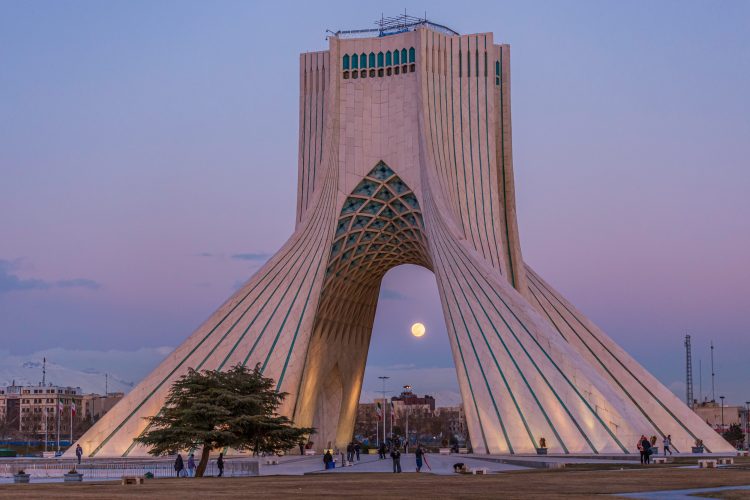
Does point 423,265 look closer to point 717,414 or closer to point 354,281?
point 354,281

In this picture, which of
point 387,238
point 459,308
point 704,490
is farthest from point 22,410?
point 704,490

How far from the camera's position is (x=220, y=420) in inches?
1006

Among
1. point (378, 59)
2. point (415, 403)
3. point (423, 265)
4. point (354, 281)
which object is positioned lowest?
point (415, 403)

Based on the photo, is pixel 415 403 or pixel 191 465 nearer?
pixel 191 465

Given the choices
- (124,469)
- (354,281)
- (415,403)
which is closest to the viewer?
(124,469)

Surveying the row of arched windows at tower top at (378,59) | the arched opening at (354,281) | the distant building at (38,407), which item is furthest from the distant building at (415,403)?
the row of arched windows at tower top at (378,59)

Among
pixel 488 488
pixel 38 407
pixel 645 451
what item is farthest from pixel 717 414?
pixel 488 488

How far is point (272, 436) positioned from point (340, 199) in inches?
757

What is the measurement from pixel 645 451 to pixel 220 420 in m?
10.4

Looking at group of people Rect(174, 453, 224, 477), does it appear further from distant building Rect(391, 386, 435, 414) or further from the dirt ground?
distant building Rect(391, 386, 435, 414)

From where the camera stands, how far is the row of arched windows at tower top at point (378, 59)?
45219 mm

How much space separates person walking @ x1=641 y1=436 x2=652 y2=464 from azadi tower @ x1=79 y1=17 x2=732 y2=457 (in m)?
5.36

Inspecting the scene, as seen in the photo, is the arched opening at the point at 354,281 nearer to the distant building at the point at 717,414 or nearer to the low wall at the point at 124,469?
the low wall at the point at 124,469

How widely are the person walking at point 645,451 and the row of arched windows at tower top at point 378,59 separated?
2481 cm
